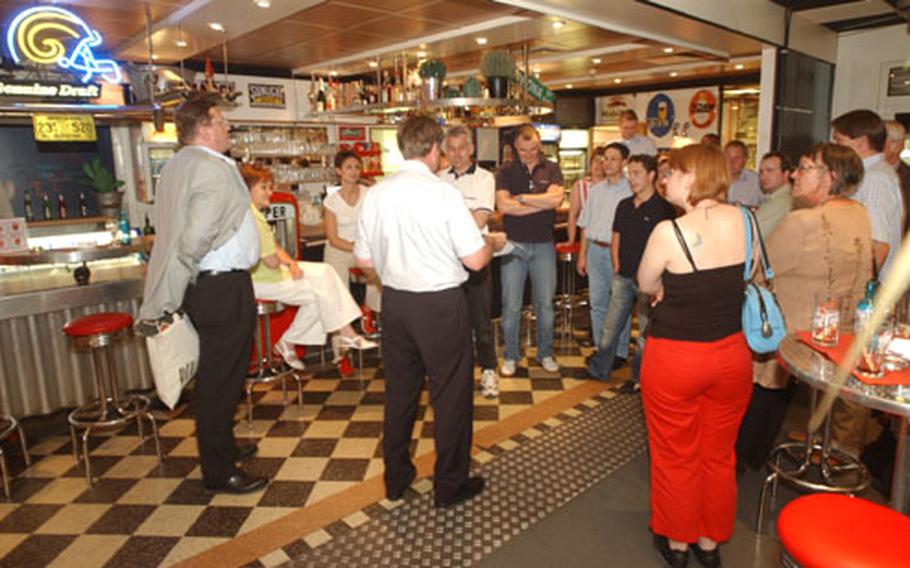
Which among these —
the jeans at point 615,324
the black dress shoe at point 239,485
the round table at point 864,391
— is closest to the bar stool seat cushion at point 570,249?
the jeans at point 615,324

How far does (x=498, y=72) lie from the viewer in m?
4.84

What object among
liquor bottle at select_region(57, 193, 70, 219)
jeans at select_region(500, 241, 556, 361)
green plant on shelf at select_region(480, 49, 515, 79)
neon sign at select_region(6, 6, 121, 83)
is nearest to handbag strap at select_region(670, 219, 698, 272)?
jeans at select_region(500, 241, 556, 361)

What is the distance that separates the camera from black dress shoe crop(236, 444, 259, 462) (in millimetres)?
3490

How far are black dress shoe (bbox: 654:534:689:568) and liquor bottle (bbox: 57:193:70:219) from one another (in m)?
7.48

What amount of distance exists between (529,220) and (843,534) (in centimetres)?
315

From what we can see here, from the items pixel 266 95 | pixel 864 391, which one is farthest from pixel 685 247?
pixel 266 95

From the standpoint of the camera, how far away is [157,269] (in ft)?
9.08

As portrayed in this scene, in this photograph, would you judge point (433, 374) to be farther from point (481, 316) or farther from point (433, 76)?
point (433, 76)

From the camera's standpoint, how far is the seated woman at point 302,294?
3924mm

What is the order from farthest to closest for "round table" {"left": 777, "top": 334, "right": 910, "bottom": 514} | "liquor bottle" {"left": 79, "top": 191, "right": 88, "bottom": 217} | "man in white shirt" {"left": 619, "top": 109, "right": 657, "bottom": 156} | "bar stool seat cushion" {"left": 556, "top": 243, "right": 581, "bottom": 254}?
"liquor bottle" {"left": 79, "top": 191, "right": 88, "bottom": 217}, "man in white shirt" {"left": 619, "top": 109, "right": 657, "bottom": 156}, "bar stool seat cushion" {"left": 556, "top": 243, "right": 581, "bottom": 254}, "round table" {"left": 777, "top": 334, "right": 910, "bottom": 514}

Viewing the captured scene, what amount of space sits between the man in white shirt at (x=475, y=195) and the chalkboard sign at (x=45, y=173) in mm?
5619

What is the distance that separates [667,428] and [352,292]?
3354mm

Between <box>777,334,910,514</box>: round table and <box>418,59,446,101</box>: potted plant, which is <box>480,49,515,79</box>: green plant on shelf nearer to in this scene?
<box>418,59,446,101</box>: potted plant

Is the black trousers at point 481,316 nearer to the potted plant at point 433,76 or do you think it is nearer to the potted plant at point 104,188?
the potted plant at point 433,76
